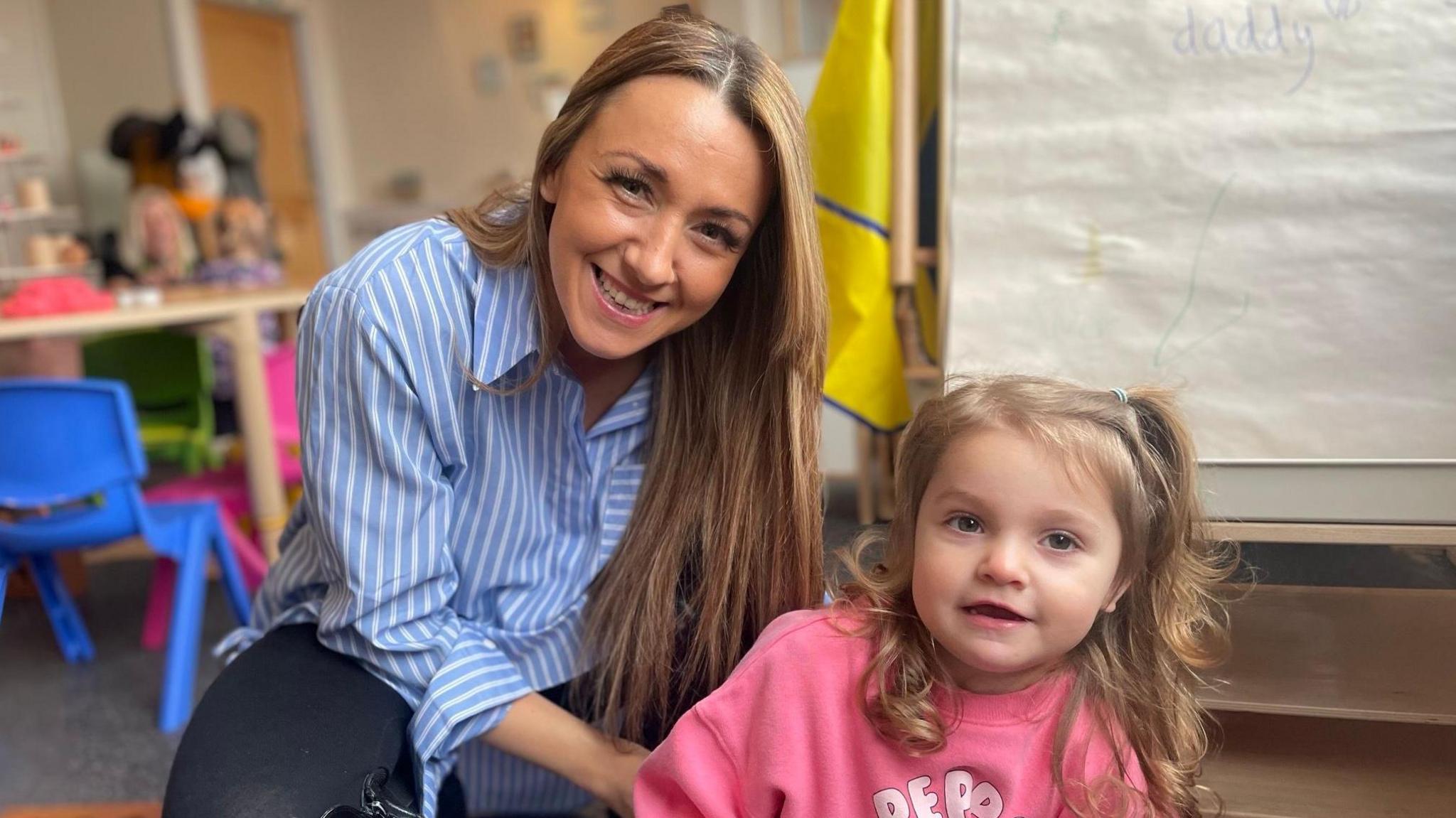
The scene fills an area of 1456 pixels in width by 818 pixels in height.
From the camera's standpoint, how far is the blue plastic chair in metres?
1.59

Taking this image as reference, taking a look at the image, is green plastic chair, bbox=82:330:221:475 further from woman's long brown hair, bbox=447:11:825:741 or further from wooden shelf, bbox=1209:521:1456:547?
wooden shelf, bbox=1209:521:1456:547

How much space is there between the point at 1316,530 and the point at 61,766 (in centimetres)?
174

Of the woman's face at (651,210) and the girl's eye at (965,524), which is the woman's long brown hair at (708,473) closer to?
the woman's face at (651,210)

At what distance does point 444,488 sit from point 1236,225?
83cm

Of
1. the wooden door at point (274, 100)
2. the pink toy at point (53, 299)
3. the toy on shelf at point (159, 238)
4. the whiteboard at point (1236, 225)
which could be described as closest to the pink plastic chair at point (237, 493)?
the pink toy at point (53, 299)

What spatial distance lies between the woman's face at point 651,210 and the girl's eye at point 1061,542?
1.15 feet

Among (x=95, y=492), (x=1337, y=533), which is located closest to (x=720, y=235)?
(x=1337, y=533)

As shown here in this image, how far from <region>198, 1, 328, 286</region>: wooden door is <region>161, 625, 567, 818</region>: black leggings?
3.88 metres

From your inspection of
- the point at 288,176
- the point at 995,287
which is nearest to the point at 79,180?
the point at 288,176

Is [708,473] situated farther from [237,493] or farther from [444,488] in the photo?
[237,493]

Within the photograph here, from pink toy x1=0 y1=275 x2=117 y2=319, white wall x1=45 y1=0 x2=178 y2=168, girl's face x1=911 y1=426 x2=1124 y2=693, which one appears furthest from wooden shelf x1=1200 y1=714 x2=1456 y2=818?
white wall x1=45 y1=0 x2=178 y2=168

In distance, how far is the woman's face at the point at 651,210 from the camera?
822mm

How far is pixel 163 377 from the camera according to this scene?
2758 mm

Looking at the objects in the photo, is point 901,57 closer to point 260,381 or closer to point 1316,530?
point 1316,530
